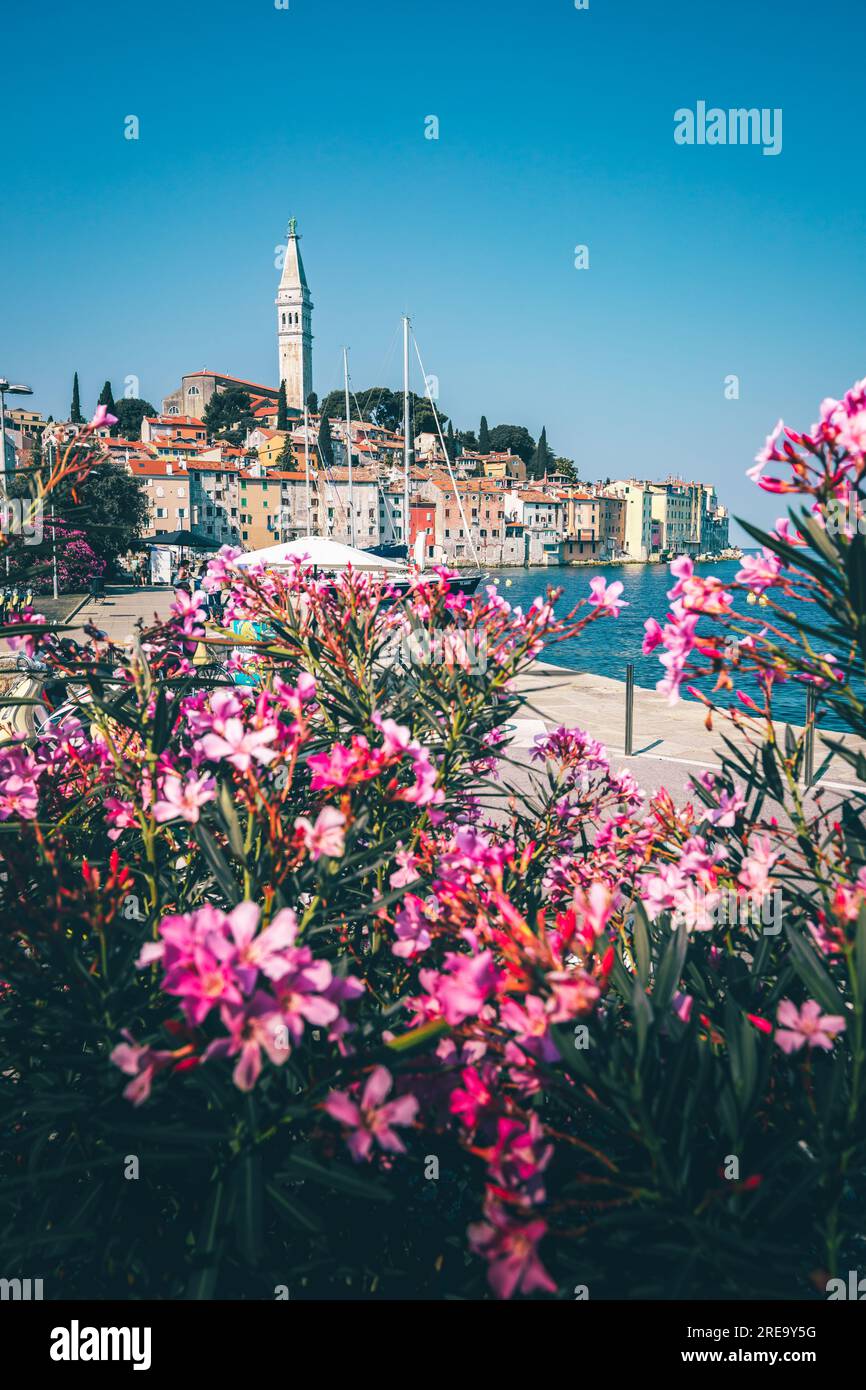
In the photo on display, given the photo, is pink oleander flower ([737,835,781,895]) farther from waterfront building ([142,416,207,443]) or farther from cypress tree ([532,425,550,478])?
cypress tree ([532,425,550,478])

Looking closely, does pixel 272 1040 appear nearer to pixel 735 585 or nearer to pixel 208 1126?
pixel 208 1126

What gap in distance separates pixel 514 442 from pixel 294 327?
134 ft

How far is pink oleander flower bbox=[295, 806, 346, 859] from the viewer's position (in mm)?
1468

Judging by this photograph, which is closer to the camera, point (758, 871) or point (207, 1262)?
point (207, 1262)

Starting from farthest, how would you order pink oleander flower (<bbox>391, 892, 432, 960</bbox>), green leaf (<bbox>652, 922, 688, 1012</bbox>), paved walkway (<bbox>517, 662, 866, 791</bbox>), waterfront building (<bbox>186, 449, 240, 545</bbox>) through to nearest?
waterfront building (<bbox>186, 449, 240, 545</bbox>) → paved walkway (<bbox>517, 662, 866, 791</bbox>) → pink oleander flower (<bbox>391, 892, 432, 960</bbox>) → green leaf (<bbox>652, 922, 688, 1012</bbox>)

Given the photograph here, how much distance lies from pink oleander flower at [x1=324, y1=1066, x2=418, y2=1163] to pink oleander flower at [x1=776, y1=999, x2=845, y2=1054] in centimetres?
61

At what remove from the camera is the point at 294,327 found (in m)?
138

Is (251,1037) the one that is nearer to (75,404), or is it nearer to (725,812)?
(725,812)

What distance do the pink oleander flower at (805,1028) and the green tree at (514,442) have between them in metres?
139

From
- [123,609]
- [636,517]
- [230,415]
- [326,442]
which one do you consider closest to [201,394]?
[230,415]

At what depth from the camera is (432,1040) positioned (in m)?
1.26

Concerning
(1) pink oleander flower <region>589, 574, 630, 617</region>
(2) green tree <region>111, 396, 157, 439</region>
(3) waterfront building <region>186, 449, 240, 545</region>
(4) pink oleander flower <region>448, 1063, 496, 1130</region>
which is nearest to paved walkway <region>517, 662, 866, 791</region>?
(1) pink oleander flower <region>589, 574, 630, 617</region>

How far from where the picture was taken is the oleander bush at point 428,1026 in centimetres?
120
